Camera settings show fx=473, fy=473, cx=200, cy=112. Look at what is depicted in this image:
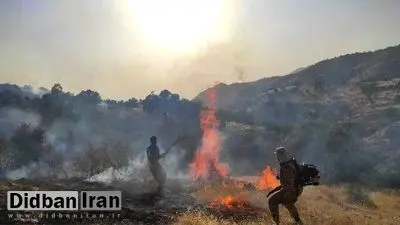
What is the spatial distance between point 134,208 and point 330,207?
852 cm

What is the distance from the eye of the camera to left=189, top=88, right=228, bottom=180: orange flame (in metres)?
32.1

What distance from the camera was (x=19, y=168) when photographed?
33.1 m

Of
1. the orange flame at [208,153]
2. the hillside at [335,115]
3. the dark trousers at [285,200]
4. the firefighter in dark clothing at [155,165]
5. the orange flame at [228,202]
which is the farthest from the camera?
the hillside at [335,115]

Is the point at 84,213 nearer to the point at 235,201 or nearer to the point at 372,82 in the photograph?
the point at 235,201

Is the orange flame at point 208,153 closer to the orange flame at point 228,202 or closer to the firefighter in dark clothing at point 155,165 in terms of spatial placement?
the firefighter in dark clothing at point 155,165

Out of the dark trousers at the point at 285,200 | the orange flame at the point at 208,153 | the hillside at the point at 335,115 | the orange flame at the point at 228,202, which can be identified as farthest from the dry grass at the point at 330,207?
the hillside at the point at 335,115

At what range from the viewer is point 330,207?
1955 centimetres

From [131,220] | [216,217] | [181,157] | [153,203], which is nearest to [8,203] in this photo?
[131,220]

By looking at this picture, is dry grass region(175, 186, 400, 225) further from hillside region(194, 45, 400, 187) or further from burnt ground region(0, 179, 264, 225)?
hillside region(194, 45, 400, 187)

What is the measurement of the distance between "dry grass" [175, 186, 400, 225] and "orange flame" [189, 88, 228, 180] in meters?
7.71

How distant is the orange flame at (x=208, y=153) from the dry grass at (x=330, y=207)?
7.71 metres

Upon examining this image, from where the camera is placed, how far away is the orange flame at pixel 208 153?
105 feet

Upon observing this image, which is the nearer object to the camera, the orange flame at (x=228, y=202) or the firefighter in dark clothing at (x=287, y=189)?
the firefighter in dark clothing at (x=287, y=189)

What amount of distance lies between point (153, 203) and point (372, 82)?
76.0 m
